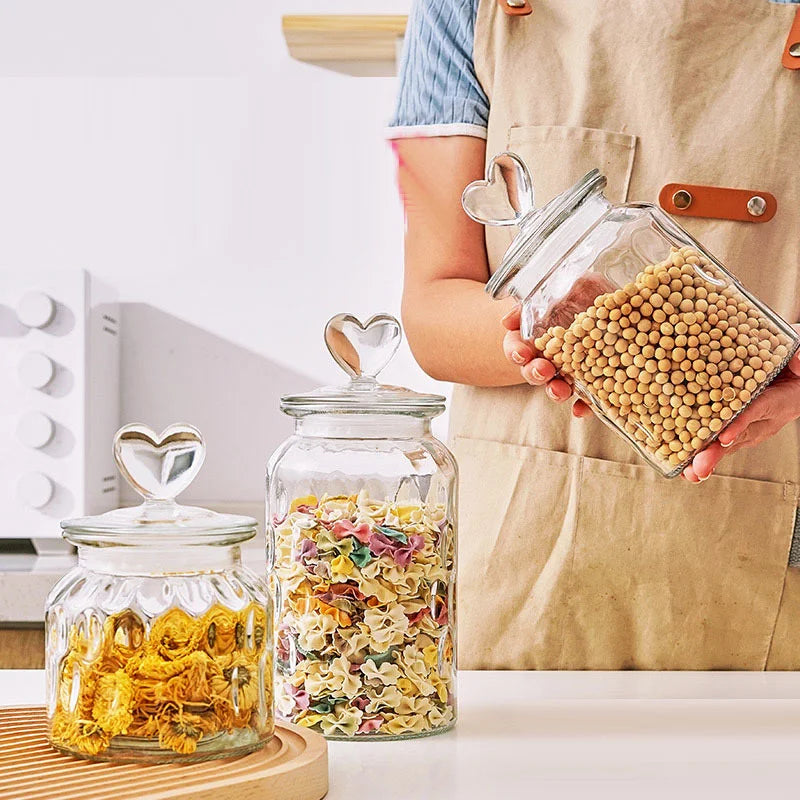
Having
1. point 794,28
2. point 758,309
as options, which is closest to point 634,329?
point 758,309

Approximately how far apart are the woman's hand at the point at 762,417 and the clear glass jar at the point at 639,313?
1cm

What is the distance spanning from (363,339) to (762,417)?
0.86 ft

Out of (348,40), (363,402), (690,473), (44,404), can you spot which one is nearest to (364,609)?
(363,402)

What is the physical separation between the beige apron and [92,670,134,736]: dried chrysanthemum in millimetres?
506

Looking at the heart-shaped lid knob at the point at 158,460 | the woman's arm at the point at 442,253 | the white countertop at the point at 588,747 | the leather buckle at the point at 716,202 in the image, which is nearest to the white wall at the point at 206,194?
the woman's arm at the point at 442,253

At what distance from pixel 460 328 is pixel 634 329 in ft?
1.13

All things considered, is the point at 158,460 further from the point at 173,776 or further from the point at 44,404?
the point at 44,404

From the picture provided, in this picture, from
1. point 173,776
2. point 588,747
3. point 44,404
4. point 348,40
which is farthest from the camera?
point 348,40

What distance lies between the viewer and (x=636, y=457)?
97 centimetres

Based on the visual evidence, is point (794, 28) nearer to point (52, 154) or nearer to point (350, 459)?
point (350, 459)

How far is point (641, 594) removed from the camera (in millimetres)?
965

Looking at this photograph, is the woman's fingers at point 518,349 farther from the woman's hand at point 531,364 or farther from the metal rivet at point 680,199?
the metal rivet at point 680,199

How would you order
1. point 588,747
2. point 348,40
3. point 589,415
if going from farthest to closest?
point 348,40
point 589,415
point 588,747

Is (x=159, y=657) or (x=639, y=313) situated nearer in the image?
(x=159, y=657)
